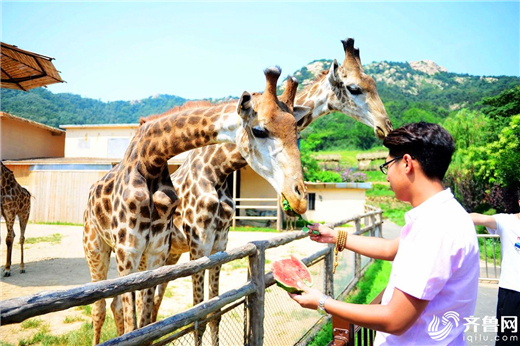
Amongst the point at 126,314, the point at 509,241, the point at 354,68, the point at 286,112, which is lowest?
the point at 126,314

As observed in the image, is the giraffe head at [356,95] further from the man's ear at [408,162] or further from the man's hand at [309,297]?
the man's hand at [309,297]

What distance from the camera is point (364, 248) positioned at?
7.33 feet

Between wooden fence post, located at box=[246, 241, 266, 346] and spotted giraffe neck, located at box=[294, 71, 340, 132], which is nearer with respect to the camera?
wooden fence post, located at box=[246, 241, 266, 346]

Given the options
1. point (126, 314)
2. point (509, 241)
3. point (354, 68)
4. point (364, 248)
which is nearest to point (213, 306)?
point (126, 314)

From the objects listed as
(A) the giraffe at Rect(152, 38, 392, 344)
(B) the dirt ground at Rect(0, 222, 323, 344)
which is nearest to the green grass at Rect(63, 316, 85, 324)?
(B) the dirt ground at Rect(0, 222, 323, 344)

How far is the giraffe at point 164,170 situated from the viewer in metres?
2.65

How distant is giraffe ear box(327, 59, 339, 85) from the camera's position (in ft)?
15.0

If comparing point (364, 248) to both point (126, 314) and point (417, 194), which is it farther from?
point (126, 314)

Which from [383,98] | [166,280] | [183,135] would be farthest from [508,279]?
[383,98]

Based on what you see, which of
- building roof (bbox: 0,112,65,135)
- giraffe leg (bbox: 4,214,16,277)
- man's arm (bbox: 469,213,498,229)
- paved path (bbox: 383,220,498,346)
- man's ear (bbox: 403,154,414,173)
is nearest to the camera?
man's ear (bbox: 403,154,414,173)

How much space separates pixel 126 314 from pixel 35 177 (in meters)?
19.4

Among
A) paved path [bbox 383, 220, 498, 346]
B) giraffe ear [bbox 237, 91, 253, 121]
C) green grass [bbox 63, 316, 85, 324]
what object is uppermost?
giraffe ear [bbox 237, 91, 253, 121]

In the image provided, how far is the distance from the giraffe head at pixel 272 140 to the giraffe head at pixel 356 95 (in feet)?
7.33

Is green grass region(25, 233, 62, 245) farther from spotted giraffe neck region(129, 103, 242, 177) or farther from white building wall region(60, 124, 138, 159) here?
spotted giraffe neck region(129, 103, 242, 177)
